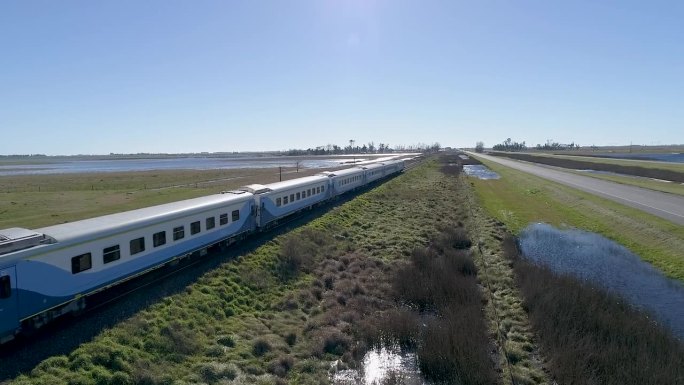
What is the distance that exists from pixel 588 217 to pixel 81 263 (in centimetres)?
4198

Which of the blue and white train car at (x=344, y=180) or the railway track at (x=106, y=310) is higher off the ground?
the blue and white train car at (x=344, y=180)

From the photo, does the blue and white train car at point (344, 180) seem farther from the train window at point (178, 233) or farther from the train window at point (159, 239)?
the train window at point (159, 239)

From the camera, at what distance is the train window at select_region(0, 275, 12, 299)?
12109mm

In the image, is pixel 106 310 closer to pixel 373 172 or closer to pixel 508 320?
pixel 508 320

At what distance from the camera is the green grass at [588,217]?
28.3 m

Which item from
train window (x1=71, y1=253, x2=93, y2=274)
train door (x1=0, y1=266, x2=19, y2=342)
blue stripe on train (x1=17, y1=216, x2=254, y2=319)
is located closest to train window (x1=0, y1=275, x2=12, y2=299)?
train door (x1=0, y1=266, x2=19, y2=342)

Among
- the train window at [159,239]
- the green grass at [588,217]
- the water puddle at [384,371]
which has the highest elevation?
the train window at [159,239]

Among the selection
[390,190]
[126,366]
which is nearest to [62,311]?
[126,366]

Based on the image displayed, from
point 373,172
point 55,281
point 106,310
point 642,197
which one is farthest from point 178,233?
point 642,197

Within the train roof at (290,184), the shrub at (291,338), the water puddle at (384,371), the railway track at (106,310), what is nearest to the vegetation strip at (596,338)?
the water puddle at (384,371)

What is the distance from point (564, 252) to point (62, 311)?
29.3 m

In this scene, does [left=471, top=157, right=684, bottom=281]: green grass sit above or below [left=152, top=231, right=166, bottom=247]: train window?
below

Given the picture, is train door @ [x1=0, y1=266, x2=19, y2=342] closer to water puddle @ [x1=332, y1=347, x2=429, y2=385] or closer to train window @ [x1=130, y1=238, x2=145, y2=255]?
train window @ [x1=130, y1=238, x2=145, y2=255]

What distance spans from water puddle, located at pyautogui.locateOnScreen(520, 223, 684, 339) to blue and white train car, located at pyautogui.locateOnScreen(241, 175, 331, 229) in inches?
684
